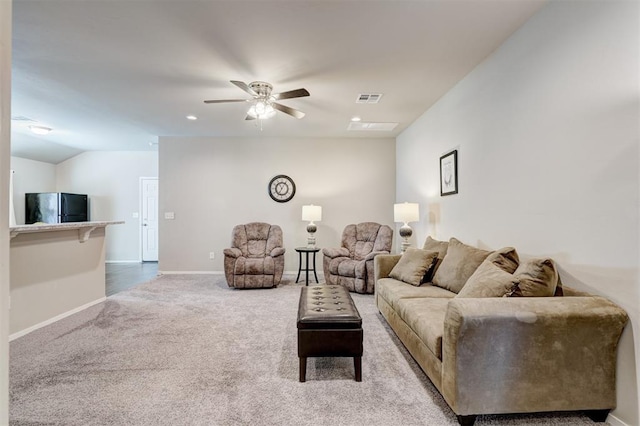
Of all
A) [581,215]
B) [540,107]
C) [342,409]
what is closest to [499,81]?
[540,107]

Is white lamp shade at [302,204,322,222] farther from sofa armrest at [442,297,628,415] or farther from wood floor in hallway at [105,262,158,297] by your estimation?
sofa armrest at [442,297,628,415]

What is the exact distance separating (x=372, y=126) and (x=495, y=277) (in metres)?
3.67

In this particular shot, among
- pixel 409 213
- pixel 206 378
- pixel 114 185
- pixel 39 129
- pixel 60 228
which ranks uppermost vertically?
pixel 39 129

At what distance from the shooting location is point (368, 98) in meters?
3.87

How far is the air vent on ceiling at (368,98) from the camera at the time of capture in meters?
3.74

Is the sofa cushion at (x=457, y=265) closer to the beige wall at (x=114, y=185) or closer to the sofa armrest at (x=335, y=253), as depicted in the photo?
the sofa armrest at (x=335, y=253)

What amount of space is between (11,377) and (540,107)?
418 cm

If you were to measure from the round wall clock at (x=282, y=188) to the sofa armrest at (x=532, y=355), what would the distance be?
4.52 meters

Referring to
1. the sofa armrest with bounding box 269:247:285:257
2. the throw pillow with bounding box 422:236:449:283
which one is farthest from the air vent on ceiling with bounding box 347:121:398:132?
the throw pillow with bounding box 422:236:449:283

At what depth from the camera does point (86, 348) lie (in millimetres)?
2619

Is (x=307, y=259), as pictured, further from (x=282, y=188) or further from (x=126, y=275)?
(x=126, y=275)

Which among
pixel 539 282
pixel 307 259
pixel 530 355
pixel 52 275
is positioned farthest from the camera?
pixel 307 259

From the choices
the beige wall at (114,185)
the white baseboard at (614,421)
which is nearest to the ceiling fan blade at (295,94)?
the white baseboard at (614,421)

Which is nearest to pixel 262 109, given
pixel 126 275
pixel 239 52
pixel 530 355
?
pixel 239 52
